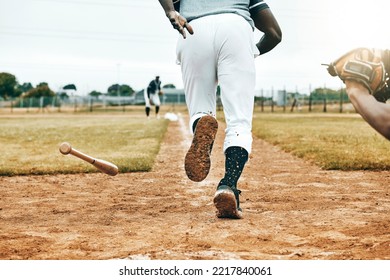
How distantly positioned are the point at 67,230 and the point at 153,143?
754 cm

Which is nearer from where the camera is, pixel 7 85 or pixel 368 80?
pixel 368 80

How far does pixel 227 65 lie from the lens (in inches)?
156

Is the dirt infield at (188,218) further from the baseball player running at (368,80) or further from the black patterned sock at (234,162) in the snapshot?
the baseball player running at (368,80)

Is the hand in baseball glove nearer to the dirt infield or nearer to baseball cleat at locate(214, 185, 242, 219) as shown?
the dirt infield

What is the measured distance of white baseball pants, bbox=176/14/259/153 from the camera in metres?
3.94

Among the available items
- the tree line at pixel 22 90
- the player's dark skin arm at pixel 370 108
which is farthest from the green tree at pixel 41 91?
the player's dark skin arm at pixel 370 108

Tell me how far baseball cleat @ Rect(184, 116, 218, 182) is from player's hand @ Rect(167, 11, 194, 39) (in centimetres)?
60

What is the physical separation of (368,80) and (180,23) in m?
1.29

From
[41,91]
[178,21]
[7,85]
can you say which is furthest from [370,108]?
[7,85]

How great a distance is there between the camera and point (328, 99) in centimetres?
5081

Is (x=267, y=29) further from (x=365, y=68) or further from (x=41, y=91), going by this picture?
(x=41, y=91)

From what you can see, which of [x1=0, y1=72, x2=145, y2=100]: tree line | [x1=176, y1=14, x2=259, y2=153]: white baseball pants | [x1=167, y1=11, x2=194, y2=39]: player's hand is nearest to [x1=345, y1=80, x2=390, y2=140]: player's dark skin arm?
[x1=176, y1=14, x2=259, y2=153]: white baseball pants

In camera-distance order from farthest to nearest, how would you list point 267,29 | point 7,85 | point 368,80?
point 7,85 < point 267,29 < point 368,80
